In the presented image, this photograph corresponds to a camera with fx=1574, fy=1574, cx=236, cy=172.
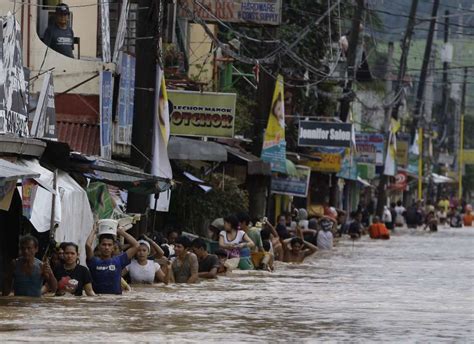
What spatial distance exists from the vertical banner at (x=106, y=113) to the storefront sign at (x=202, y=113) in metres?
4.08

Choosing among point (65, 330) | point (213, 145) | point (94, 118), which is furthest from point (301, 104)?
point (65, 330)

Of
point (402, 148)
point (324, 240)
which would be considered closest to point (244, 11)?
point (324, 240)

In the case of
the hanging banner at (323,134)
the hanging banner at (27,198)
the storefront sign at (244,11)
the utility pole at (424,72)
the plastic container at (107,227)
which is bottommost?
the plastic container at (107,227)

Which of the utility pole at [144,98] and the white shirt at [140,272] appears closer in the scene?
the white shirt at [140,272]

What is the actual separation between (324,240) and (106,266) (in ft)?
74.3

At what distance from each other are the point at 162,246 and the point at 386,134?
4357 centimetres

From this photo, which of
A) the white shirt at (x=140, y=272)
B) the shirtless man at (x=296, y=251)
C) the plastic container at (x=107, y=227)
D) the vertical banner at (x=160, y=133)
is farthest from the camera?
the shirtless man at (x=296, y=251)

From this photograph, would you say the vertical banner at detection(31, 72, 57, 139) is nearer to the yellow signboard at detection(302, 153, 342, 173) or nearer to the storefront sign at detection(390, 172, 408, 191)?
the yellow signboard at detection(302, 153, 342, 173)

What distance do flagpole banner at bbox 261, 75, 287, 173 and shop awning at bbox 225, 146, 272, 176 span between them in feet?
1.22

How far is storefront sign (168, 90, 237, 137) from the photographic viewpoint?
112 feet

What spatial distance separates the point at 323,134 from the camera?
4928 centimetres

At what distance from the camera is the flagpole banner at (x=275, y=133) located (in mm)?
40719

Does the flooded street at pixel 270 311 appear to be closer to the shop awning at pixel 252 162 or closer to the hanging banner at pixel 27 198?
the hanging banner at pixel 27 198

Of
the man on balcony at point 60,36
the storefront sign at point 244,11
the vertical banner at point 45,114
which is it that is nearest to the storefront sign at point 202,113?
the storefront sign at point 244,11
